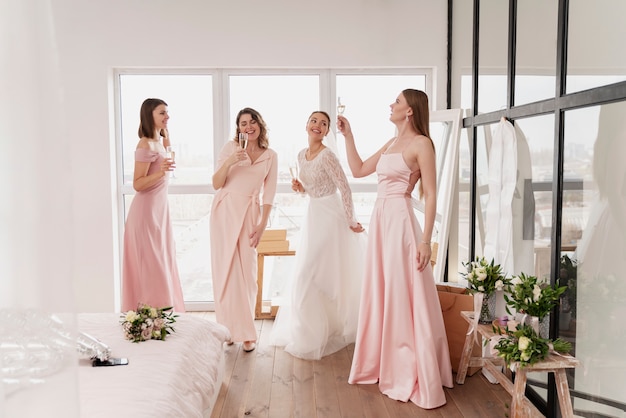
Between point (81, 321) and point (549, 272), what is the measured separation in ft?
7.82

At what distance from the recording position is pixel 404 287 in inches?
131

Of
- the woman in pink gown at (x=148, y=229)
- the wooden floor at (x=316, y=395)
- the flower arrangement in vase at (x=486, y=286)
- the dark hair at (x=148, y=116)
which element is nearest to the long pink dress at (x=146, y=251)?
the woman in pink gown at (x=148, y=229)

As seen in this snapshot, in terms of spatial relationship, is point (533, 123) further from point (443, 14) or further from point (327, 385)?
point (443, 14)

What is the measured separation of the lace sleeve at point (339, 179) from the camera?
162 inches

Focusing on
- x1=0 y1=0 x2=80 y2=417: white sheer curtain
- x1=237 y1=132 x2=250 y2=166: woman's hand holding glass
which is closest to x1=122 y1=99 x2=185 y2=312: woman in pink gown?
x1=237 y1=132 x2=250 y2=166: woman's hand holding glass

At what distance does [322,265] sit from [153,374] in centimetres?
204

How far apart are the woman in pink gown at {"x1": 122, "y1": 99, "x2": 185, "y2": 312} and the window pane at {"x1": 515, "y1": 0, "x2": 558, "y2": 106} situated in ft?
7.85

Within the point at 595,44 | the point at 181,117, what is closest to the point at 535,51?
the point at 595,44

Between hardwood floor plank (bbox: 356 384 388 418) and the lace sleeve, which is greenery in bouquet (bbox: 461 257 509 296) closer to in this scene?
hardwood floor plank (bbox: 356 384 388 418)

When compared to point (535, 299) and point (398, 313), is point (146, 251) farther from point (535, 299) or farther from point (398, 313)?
point (535, 299)

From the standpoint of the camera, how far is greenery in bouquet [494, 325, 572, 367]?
243 cm

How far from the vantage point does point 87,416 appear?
1.76 m

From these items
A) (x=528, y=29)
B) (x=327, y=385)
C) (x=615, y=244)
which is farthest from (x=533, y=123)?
(x=327, y=385)

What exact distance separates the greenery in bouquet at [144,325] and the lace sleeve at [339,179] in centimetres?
180
